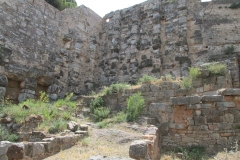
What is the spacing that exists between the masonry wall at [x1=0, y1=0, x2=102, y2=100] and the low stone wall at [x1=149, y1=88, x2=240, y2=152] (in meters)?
7.01

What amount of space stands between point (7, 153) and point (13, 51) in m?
7.10

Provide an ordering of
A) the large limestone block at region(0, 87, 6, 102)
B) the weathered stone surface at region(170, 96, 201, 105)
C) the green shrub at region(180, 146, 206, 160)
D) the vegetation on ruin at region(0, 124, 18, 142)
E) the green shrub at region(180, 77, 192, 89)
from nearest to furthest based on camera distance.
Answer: the green shrub at region(180, 146, 206, 160), the weathered stone surface at region(170, 96, 201, 105), the vegetation on ruin at region(0, 124, 18, 142), the green shrub at region(180, 77, 192, 89), the large limestone block at region(0, 87, 6, 102)

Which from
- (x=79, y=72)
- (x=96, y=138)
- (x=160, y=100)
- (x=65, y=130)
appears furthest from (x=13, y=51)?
(x=160, y=100)

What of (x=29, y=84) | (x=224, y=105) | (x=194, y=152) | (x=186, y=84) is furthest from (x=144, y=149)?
(x=29, y=84)

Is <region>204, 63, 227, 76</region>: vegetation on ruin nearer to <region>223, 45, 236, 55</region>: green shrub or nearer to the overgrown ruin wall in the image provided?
the overgrown ruin wall

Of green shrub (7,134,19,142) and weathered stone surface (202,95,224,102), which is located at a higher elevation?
weathered stone surface (202,95,224,102)

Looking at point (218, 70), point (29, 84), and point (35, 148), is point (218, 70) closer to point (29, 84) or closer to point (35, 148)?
point (35, 148)

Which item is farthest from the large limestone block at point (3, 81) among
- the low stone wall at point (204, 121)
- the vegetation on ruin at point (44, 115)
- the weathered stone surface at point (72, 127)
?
the low stone wall at point (204, 121)

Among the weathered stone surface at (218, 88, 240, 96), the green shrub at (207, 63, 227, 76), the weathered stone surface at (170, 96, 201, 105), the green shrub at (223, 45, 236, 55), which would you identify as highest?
the green shrub at (223, 45, 236, 55)

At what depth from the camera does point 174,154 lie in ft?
16.9

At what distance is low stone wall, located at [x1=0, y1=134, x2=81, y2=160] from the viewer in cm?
387

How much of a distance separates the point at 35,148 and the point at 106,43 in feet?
33.5

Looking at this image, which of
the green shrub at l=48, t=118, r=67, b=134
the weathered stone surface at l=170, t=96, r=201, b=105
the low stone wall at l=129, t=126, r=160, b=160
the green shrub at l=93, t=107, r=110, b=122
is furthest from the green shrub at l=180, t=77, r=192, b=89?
the green shrub at l=48, t=118, r=67, b=134

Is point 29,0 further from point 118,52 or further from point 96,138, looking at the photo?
point 96,138
